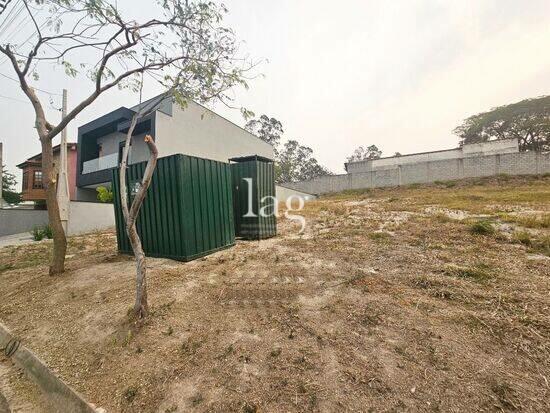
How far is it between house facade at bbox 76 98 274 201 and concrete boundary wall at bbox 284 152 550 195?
9.23 metres

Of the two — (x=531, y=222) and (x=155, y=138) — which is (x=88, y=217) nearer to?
(x=155, y=138)

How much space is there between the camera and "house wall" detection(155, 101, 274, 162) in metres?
13.7

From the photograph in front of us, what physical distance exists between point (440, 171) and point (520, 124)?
17.7 m

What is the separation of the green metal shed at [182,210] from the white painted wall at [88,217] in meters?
6.81

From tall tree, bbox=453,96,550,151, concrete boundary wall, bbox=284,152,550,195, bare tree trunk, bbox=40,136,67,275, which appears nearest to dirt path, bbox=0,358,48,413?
bare tree trunk, bbox=40,136,67,275

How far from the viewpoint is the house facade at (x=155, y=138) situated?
13.9m

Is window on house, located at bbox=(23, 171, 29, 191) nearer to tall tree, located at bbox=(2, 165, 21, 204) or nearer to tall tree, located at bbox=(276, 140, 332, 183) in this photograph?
tall tree, located at bbox=(2, 165, 21, 204)

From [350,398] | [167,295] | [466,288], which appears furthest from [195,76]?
[466,288]

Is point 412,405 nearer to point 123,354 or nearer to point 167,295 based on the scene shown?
point 123,354

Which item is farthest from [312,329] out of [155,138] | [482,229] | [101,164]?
[101,164]

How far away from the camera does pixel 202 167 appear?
5898mm

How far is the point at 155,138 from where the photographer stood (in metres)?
13.2

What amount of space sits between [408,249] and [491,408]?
12.1 feet

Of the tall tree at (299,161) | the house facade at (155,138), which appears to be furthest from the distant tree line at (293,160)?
the house facade at (155,138)
